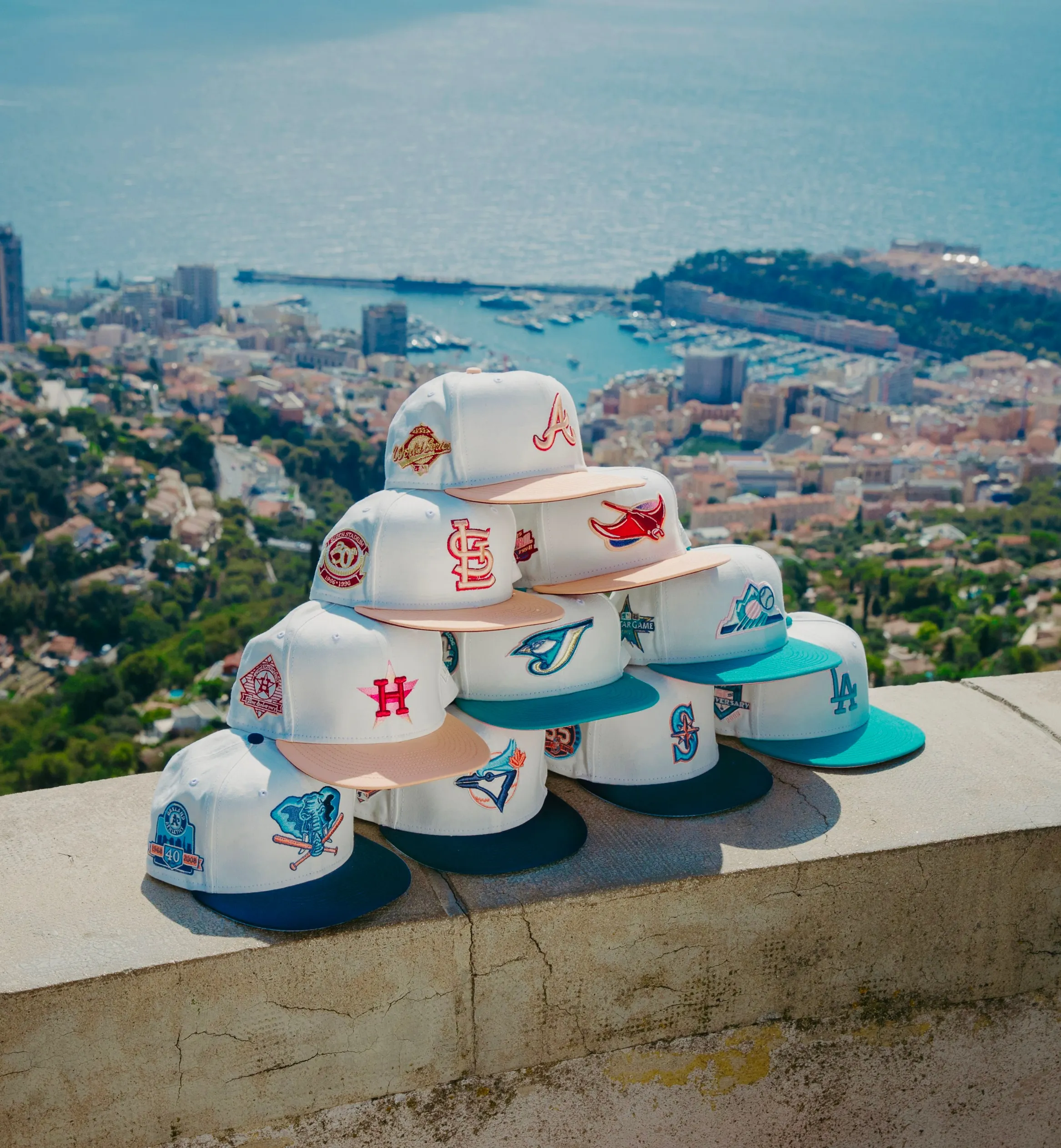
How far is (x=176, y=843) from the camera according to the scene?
1.65 m

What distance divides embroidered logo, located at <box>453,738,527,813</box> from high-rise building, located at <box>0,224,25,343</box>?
5284 cm

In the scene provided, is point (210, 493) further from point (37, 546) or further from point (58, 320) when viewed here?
point (58, 320)

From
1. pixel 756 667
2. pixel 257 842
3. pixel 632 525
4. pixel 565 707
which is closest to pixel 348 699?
pixel 257 842

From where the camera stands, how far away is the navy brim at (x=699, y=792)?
6.19 feet

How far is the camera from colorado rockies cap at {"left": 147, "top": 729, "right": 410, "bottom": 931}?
162 centimetres

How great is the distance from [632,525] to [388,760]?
535 mm

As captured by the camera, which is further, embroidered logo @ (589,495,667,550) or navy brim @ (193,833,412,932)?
embroidered logo @ (589,495,667,550)

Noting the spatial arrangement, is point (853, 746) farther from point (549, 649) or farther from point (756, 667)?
point (549, 649)

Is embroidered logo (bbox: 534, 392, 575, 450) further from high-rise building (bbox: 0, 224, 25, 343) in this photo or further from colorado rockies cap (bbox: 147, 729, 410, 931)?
high-rise building (bbox: 0, 224, 25, 343)

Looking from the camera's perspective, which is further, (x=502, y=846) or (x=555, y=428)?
(x=555, y=428)

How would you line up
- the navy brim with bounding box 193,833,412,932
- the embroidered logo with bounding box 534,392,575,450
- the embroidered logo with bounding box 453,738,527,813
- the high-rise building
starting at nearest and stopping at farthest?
1. the navy brim with bounding box 193,833,412,932
2. the embroidered logo with bounding box 453,738,527,813
3. the embroidered logo with bounding box 534,392,575,450
4. the high-rise building

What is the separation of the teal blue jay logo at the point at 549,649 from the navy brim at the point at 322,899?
0.32m

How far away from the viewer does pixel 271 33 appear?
107500 millimetres

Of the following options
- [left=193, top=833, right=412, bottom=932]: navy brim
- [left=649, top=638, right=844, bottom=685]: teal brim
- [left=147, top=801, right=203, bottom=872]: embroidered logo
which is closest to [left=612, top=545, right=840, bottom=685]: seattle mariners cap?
[left=649, top=638, right=844, bottom=685]: teal brim
